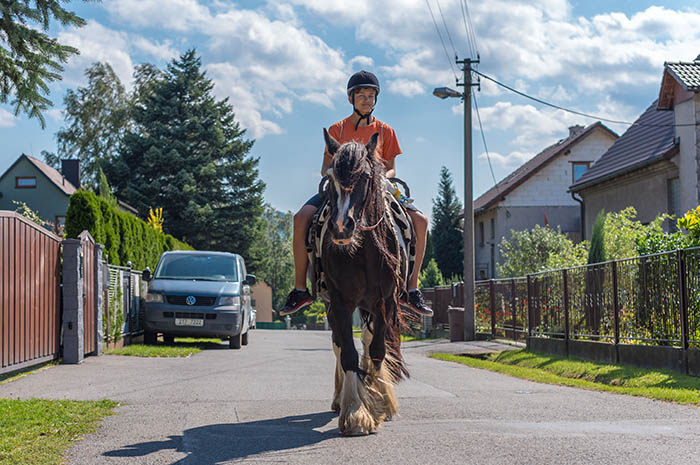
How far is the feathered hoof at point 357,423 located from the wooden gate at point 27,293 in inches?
203

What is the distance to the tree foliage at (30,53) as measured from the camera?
10500 millimetres

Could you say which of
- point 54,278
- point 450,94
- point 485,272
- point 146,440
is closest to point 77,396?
point 146,440

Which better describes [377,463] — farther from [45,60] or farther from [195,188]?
[195,188]

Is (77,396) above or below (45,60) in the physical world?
below

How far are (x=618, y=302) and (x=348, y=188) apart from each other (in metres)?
8.29

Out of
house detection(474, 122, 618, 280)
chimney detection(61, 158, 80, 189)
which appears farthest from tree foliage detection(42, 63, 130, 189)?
house detection(474, 122, 618, 280)

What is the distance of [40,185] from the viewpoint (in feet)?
184

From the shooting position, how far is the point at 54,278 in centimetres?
1158

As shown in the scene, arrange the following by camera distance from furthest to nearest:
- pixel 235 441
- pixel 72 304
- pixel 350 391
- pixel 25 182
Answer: pixel 25 182
pixel 72 304
pixel 350 391
pixel 235 441

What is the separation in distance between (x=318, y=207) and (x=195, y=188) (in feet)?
142

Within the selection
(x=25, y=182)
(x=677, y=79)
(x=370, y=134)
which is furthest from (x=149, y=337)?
(x=25, y=182)

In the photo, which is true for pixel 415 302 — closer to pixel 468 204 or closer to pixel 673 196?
pixel 468 204

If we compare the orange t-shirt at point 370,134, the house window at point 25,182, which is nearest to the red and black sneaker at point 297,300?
the orange t-shirt at point 370,134

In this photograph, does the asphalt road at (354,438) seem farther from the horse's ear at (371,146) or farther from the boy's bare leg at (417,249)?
the horse's ear at (371,146)
